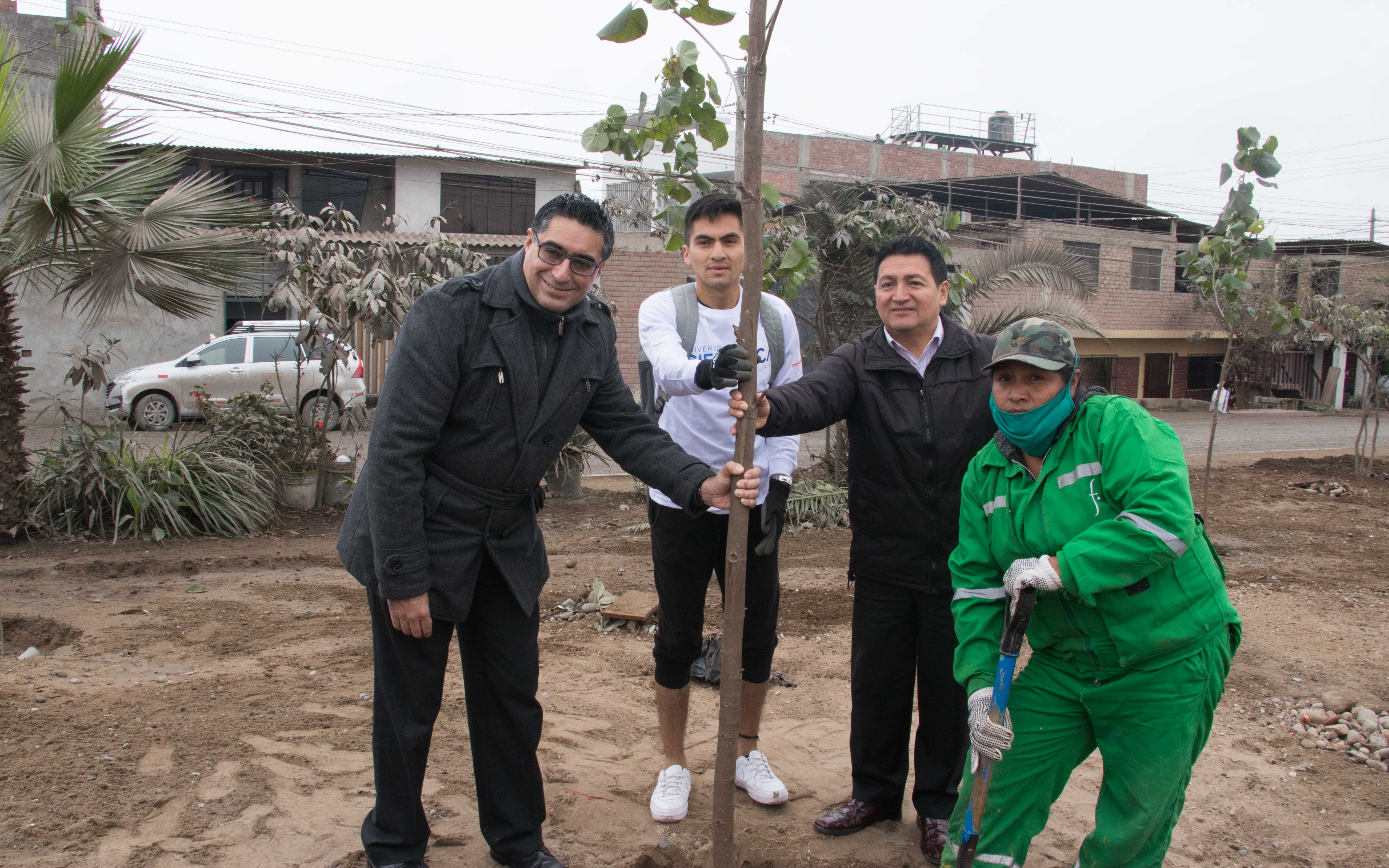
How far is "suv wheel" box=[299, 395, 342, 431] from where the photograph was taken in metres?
8.01

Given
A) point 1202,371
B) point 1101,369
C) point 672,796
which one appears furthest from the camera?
point 1202,371

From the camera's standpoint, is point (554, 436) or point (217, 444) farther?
point (217, 444)

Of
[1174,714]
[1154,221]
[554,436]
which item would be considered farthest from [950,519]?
[1154,221]

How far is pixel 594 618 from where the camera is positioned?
558 centimetres

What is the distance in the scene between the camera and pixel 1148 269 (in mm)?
26344

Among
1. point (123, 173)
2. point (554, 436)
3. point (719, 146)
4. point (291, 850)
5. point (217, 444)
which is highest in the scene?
point (123, 173)

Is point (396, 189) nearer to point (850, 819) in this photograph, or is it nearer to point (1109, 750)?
point (850, 819)

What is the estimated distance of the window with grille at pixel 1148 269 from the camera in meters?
26.1

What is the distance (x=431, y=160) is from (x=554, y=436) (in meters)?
20.2

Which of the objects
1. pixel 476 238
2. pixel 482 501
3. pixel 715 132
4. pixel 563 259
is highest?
pixel 476 238

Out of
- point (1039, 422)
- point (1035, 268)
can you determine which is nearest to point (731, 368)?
point (1039, 422)

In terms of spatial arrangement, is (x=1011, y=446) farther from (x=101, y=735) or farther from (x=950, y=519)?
(x=101, y=735)

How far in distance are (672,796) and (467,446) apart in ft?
4.90

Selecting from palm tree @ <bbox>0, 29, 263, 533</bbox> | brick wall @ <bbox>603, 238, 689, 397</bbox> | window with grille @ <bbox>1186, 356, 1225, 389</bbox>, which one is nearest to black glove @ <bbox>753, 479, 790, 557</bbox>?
palm tree @ <bbox>0, 29, 263, 533</bbox>
